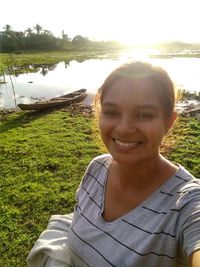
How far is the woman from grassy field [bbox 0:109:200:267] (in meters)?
0.86

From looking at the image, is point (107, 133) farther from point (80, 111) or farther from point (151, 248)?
point (80, 111)

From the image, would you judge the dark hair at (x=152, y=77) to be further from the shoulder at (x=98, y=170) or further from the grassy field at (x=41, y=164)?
the grassy field at (x=41, y=164)

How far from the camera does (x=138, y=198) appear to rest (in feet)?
6.64

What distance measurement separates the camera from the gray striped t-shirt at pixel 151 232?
5.50 ft

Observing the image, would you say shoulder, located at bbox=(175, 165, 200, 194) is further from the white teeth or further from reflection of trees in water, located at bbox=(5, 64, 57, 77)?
reflection of trees in water, located at bbox=(5, 64, 57, 77)

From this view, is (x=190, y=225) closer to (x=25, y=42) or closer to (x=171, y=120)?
(x=171, y=120)

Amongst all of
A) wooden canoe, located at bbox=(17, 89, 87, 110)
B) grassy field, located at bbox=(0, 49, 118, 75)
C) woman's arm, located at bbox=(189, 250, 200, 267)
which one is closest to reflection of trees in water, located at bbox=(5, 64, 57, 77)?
grassy field, located at bbox=(0, 49, 118, 75)

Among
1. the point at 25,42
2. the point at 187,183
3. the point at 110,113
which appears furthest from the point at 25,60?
the point at 187,183

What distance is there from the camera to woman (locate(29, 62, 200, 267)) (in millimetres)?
1725

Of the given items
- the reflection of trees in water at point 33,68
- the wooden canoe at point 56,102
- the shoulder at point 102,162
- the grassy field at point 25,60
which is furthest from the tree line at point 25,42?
the shoulder at point 102,162

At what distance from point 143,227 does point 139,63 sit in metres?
0.99

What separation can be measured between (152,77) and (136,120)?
282 mm

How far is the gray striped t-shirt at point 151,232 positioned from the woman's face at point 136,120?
25cm

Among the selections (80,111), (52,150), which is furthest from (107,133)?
(80,111)
